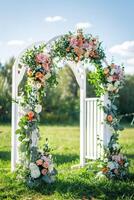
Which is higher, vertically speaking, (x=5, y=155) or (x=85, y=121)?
(x=85, y=121)

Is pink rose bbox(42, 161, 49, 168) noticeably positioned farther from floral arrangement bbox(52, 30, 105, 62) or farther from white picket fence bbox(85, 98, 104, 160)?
white picket fence bbox(85, 98, 104, 160)

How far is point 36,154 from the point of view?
274 inches

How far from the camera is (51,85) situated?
725 centimetres

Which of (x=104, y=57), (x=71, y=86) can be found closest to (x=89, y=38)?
(x=104, y=57)

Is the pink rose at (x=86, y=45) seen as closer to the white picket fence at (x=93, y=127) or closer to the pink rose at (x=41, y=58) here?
the pink rose at (x=41, y=58)

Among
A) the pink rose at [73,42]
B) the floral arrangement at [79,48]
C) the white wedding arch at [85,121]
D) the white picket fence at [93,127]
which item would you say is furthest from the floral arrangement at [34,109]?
the white picket fence at [93,127]

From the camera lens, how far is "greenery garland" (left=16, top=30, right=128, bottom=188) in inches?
274

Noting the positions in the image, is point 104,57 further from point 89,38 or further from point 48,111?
point 48,111

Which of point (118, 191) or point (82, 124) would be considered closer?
point (118, 191)

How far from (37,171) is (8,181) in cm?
60

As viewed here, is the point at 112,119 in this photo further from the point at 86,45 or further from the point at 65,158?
the point at 65,158

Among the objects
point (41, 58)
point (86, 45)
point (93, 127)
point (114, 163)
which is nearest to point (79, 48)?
point (86, 45)

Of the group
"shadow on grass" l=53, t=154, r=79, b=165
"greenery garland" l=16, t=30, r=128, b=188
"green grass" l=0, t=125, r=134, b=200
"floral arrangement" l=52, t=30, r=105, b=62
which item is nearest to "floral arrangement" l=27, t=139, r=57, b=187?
"greenery garland" l=16, t=30, r=128, b=188

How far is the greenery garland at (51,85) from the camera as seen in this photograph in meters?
6.95
